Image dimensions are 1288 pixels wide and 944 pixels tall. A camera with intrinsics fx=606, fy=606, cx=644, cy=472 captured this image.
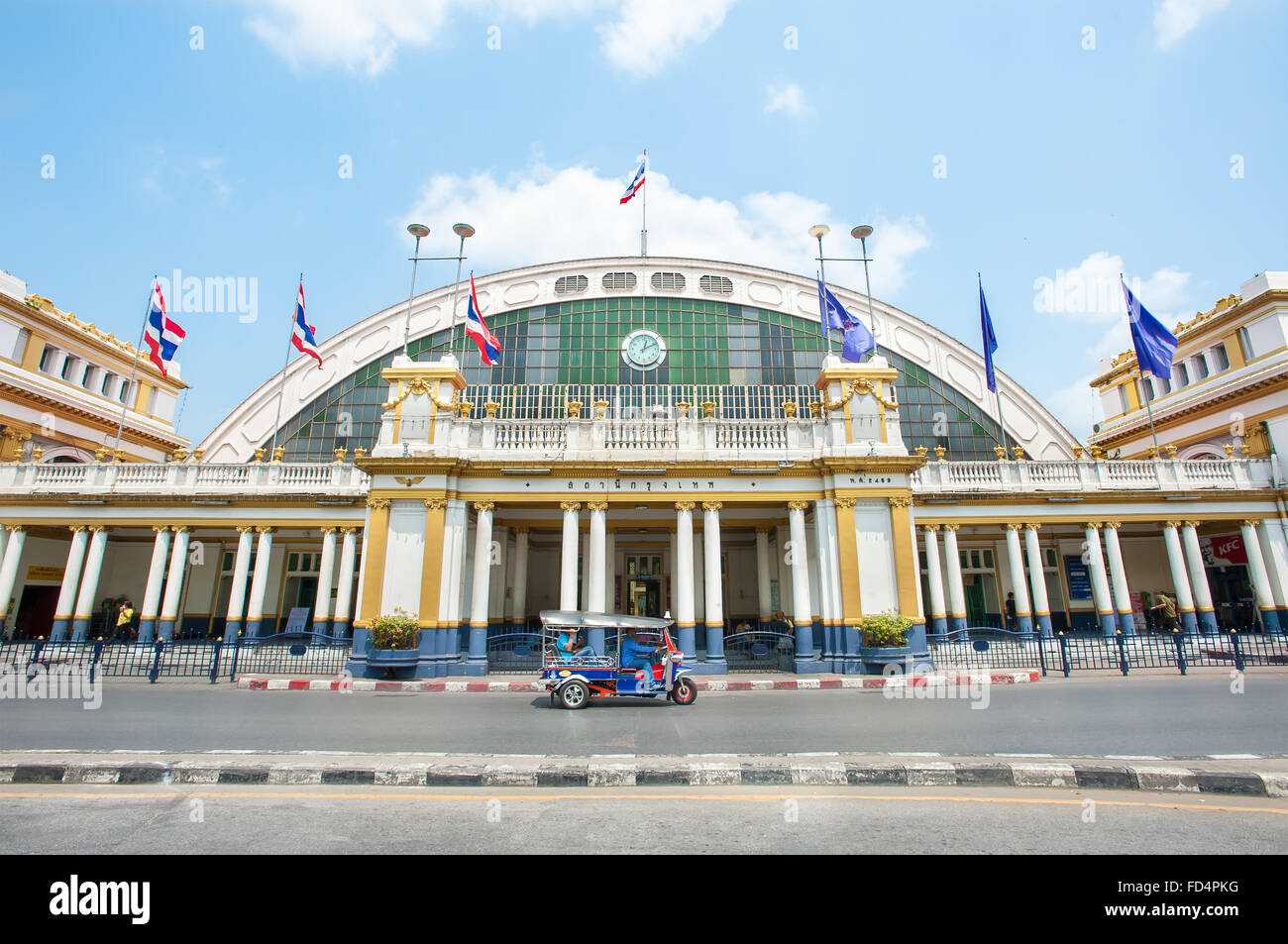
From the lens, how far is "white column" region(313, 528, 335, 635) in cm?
2550

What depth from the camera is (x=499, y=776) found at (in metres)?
7.16

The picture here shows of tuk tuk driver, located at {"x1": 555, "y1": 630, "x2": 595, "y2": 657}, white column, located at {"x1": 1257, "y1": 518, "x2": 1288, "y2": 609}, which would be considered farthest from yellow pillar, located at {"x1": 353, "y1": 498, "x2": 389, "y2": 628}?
white column, located at {"x1": 1257, "y1": 518, "x2": 1288, "y2": 609}

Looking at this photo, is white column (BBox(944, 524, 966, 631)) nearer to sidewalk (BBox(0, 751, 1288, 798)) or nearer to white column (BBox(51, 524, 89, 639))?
sidewalk (BBox(0, 751, 1288, 798))

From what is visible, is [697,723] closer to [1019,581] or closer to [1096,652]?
[1096,652]

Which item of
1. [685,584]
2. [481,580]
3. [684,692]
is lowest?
[684,692]

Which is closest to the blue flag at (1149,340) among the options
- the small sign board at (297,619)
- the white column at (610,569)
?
the white column at (610,569)

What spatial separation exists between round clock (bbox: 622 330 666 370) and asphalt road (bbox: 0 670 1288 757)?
78.1 feet

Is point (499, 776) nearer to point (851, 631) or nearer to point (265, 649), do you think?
point (851, 631)

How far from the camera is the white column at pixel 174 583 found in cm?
2497

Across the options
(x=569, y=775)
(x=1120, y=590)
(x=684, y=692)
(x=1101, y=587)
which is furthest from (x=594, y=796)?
(x=1120, y=590)

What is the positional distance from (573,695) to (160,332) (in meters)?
26.8

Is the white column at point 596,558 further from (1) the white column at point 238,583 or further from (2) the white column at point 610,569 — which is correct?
(1) the white column at point 238,583

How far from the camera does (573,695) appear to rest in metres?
13.4
